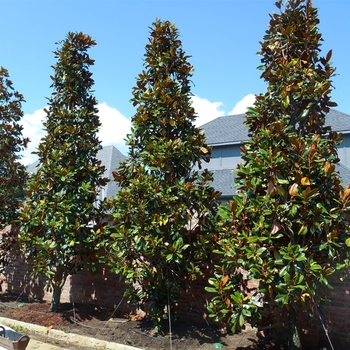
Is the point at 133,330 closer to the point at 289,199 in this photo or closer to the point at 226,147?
the point at 289,199

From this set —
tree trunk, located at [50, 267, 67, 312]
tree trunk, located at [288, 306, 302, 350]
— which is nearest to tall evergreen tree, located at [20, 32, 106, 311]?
tree trunk, located at [50, 267, 67, 312]

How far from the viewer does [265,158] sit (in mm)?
5332

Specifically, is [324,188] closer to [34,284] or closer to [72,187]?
[72,187]

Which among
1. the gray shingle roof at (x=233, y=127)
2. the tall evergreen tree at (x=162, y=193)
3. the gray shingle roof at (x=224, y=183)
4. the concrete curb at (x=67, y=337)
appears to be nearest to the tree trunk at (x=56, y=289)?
the concrete curb at (x=67, y=337)

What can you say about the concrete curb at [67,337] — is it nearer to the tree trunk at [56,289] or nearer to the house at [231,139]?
the tree trunk at [56,289]

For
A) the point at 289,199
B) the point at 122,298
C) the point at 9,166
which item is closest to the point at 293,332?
the point at 289,199

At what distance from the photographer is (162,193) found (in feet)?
21.5

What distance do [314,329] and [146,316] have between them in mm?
3275

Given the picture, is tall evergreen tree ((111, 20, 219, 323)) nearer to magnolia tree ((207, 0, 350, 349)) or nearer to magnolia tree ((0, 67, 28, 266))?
magnolia tree ((207, 0, 350, 349))

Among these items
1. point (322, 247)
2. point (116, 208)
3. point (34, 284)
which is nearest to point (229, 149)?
point (34, 284)

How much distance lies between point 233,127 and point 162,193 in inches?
683

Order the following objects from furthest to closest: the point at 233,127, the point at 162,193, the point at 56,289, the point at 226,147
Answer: the point at 233,127 < the point at 226,147 < the point at 56,289 < the point at 162,193

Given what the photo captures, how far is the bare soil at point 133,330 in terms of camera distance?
633 cm

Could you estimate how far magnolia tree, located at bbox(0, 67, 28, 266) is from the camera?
411 inches
